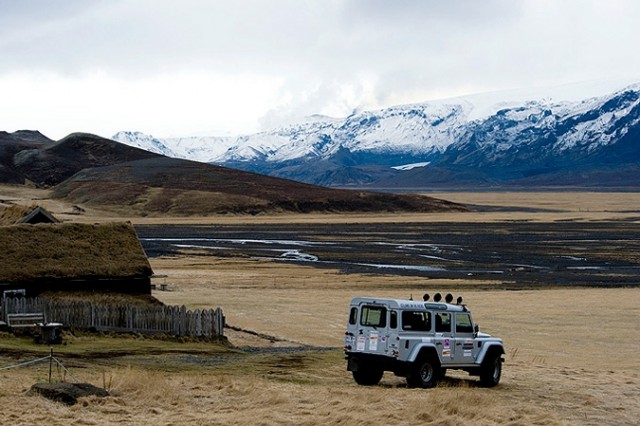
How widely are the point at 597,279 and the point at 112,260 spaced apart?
122 feet

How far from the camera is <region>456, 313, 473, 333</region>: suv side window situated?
80.6ft

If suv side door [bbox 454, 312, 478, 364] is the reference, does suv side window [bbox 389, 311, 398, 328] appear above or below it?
above

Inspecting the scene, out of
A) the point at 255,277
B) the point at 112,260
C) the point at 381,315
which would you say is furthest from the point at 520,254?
the point at 381,315

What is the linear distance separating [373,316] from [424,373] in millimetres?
1769

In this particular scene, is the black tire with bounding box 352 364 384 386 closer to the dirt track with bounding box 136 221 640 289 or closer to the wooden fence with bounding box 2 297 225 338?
the wooden fence with bounding box 2 297 225 338

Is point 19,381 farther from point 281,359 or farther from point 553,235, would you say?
point 553,235

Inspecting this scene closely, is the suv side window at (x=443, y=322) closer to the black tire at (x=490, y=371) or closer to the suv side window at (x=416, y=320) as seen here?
the suv side window at (x=416, y=320)

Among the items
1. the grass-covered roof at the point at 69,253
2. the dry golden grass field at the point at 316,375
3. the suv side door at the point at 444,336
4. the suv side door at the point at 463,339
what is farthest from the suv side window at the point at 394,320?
the grass-covered roof at the point at 69,253

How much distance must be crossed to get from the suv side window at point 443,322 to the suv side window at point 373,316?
1.47m

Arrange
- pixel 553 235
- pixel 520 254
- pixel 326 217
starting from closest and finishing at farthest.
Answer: pixel 520 254 < pixel 553 235 < pixel 326 217

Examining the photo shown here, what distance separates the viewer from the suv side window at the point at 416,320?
76.5 ft

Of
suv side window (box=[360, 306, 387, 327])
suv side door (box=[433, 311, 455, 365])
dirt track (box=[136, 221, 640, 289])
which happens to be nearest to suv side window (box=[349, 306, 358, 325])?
suv side window (box=[360, 306, 387, 327])

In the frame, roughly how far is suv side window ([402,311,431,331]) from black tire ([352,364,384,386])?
1.33m

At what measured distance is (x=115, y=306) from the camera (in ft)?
117
